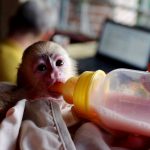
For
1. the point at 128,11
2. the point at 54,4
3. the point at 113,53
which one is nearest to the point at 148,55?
the point at 113,53

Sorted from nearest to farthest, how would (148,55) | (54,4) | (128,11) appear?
(148,55) < (128,11) < (54,4)

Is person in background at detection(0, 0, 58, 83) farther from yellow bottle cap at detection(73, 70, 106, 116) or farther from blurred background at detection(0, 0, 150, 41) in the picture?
yellow bottle cap at detection(73, 70, 106, 116)

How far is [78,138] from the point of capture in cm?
48

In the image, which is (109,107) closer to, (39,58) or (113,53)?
(39,58)

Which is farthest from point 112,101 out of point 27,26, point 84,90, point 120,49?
point 120,49

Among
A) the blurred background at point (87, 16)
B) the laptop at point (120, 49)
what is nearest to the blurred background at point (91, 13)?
the blurred background at point (87, 16)

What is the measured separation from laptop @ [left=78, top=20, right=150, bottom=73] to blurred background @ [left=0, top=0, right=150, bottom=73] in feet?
0.31

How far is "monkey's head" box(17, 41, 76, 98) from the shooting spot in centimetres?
56

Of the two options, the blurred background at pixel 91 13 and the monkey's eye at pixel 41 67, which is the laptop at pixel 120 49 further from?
the monkey's eye at pixel 41 67

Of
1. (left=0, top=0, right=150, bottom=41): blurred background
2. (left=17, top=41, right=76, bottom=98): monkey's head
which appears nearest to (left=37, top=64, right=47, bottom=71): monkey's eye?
(left=17, top=41, right=76, bottom=98): monkey's head

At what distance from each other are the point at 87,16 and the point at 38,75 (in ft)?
7.49

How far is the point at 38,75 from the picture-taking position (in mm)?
568

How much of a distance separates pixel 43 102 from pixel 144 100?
131mm

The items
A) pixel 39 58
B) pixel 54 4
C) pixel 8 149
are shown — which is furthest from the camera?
pixel 54 4
